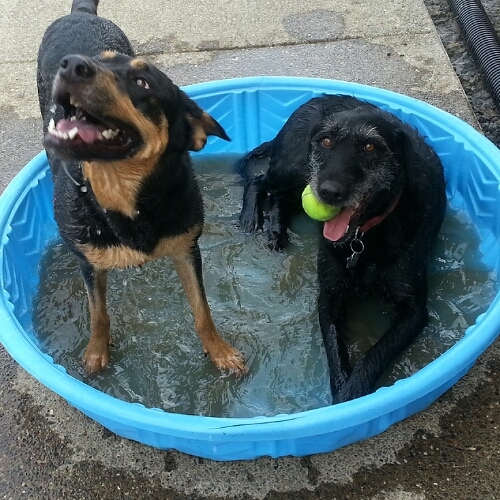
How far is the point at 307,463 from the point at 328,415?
0.54 metres

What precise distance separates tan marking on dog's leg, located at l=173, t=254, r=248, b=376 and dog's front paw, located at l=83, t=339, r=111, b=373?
0.57m

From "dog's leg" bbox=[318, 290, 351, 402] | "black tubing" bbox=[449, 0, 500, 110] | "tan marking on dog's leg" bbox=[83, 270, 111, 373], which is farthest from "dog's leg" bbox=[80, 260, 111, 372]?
"black tubing" bbox=[449, 0, 500, 110]

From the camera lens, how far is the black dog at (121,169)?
2.38 m

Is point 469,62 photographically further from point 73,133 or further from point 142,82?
point 73,133

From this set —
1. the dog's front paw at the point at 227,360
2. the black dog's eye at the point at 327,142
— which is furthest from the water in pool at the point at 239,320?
the black dog's eye at the point at 327,142

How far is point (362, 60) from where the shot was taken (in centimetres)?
580

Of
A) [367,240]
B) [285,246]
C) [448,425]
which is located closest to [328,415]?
[448,425]

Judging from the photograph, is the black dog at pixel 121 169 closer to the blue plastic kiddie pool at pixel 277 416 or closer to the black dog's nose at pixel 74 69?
the black dog's nose at pixel 74 69

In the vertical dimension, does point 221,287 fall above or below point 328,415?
below

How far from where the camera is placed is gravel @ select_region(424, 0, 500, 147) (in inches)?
200

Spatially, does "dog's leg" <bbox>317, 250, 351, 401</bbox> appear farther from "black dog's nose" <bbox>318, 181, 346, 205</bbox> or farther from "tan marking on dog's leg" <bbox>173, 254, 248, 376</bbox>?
"black dog's nose" <bbox>318, 181, 346, 205</bbox>

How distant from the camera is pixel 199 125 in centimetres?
294

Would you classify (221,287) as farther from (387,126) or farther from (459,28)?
(459,28)

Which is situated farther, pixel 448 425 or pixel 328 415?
pixel 448 425
